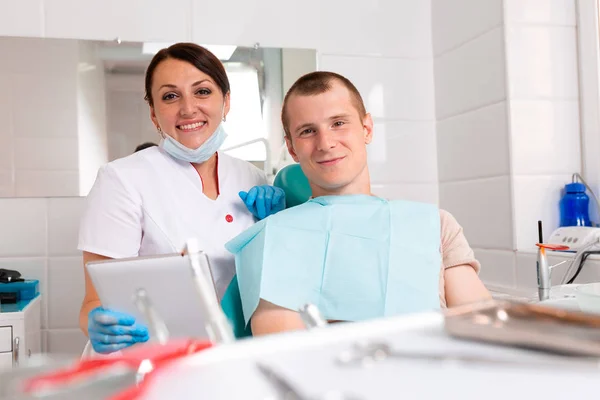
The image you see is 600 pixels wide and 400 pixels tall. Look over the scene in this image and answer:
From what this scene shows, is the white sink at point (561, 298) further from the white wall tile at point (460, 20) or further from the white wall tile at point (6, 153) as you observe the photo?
the white wall tile at point (6, 153)

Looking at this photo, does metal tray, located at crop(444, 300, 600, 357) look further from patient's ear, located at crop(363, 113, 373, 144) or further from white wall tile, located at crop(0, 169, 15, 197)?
white wall tile, located at crop(0, 169, 15, 197)

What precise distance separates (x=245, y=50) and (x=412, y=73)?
2.62 ft

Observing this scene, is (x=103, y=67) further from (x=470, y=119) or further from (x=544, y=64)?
(x=544, y=64)

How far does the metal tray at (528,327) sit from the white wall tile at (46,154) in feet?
6.90

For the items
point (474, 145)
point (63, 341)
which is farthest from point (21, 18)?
point (474, 145)

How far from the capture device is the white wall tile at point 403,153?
2672 mm

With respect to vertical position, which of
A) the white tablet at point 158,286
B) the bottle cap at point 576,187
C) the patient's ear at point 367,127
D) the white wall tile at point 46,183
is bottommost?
the white tablet at point 158,286

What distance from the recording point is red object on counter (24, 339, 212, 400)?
0.39 meters

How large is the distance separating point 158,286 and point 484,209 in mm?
1655

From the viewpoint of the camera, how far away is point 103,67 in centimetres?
239

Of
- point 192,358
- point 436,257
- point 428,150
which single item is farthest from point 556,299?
point 428,150

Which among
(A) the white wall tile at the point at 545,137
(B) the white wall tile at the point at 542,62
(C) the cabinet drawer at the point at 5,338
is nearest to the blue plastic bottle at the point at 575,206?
(A) the white wall tile at the point at 545,137

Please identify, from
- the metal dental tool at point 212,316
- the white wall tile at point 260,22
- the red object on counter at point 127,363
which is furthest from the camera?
the white wall tile at point 260,22

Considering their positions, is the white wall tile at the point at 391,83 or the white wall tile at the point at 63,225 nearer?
the white wall tile at the point at 63,225
